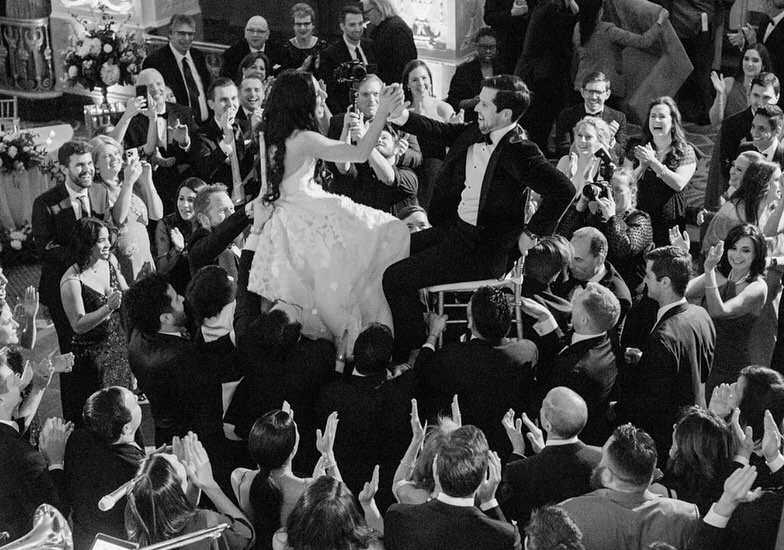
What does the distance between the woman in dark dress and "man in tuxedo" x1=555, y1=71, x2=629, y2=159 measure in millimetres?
2963

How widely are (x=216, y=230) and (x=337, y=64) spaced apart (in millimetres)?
3000

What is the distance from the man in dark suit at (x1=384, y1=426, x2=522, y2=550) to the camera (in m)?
3.47

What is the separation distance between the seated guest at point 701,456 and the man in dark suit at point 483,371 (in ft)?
2.76

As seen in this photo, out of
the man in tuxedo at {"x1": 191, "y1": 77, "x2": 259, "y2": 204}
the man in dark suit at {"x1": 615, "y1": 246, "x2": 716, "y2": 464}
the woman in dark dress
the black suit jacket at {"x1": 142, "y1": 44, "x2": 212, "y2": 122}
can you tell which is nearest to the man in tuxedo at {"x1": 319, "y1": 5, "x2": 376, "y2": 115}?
the black suit jacket at {"x1": 142, "y1": 44, "x2": 212, "y2": 122}

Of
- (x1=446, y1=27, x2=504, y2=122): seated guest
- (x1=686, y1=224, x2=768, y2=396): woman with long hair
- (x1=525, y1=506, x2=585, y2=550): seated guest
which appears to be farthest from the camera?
(x1=446, y1=27, x2=504, y2=122): seated guest

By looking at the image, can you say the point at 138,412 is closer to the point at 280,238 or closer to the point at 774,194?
the point at 280,238

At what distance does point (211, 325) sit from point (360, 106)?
205 centimetres

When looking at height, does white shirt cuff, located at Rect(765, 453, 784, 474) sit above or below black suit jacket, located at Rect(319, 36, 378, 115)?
above

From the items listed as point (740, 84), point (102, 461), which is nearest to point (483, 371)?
point (102, 461)

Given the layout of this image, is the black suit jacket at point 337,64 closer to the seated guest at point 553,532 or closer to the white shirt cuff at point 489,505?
the white shirt cuff at point 489,505

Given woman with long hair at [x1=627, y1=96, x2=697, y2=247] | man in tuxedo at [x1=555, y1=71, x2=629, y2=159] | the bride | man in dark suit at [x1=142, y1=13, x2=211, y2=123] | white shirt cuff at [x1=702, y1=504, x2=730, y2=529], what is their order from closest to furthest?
white shirt cuff at [x1=702, y1=504, x2=730, y2=529] < the bride < woman with long hair at [x1=627, y1=96, x2=697, y2=247] < man in tuxedo at [x1=555, y1=71, x2=629, y2=159] < man in dark suit at [x1=142, y1=13, x2=211, y2=123]

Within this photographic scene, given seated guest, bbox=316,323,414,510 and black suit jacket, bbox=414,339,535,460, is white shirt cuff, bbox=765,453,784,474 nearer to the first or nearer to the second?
black suit jacket, bbox=414,339,535,460

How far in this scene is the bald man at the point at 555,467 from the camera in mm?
3887

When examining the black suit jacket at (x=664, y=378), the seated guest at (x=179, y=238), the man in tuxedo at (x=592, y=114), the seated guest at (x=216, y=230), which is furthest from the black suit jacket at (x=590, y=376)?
the man in tuxedo at (x=592, y=114)
